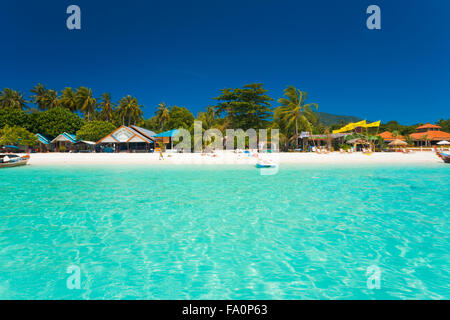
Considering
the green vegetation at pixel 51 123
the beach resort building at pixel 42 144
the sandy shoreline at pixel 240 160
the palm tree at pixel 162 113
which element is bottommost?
the sandy shoreline at pixel 240 160

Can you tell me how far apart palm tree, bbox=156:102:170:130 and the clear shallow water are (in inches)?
2262

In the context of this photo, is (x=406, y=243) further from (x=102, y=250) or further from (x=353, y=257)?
(x=102, y=250)

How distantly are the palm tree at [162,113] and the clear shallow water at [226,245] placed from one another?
57.4 m

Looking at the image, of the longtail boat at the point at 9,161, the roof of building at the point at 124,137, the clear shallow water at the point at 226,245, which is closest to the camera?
the clear shallow water at the point at 226,245

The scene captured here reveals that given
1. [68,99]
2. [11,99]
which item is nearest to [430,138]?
[68,99]

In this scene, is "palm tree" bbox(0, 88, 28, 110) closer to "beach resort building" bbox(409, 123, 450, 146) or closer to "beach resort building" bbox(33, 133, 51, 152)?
"beach resort building" bbox(33, 133, 51, 152)

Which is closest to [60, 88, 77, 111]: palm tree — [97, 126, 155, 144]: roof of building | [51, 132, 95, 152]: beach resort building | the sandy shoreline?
[51, 132, 95, 152]: beach resort building

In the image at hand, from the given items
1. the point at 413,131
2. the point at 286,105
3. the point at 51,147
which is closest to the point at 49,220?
the point at 286,105

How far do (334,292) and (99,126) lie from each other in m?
48.4

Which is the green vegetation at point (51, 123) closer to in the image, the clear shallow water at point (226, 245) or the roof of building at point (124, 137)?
the roof of building at point (124, 137)

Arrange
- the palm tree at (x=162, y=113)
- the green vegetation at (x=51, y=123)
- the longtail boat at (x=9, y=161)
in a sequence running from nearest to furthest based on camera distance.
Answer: the longtail boat at (x=9, y=161), the green vegetation at (x=51, y=123), the palm tree at (x=162, y=113)

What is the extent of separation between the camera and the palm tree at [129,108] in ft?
195

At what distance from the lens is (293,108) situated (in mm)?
39188

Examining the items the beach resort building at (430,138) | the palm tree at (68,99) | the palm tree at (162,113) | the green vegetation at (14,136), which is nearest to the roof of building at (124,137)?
the green vegetation at (14,136)
